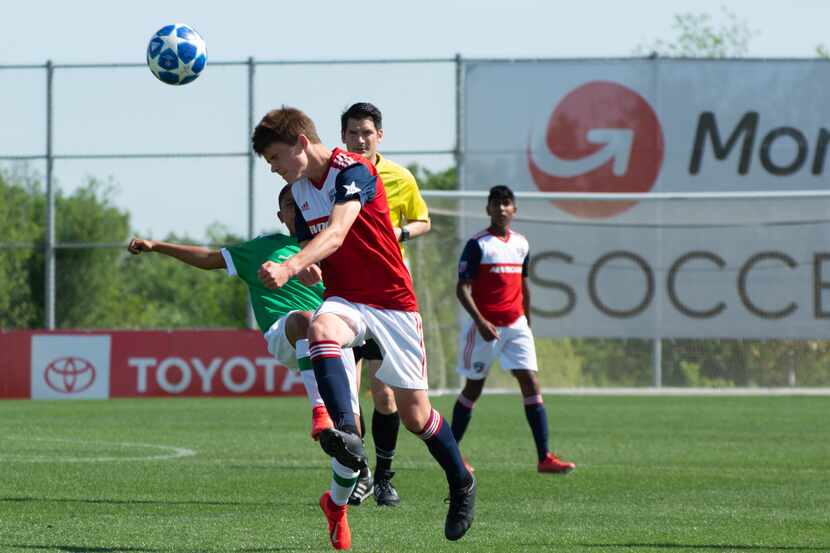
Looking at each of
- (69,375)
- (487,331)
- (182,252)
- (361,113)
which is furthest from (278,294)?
(69,375)

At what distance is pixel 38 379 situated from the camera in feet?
78.8

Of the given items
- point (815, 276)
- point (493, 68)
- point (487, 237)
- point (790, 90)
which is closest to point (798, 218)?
point (815, 276)

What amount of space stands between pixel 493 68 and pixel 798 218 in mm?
6087

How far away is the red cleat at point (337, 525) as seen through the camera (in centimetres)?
672

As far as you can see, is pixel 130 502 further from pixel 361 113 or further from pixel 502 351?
pixel 502 351

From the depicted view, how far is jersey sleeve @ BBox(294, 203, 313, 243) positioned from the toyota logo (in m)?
17.7

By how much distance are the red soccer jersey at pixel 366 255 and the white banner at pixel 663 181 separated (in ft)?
64.3

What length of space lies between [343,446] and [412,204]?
3.37 meters

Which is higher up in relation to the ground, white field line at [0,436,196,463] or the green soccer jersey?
the green soccer jersey

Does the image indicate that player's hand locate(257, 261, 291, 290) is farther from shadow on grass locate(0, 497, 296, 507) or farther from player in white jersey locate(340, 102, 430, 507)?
shadow on grass locate(0, 497, 296, 507)

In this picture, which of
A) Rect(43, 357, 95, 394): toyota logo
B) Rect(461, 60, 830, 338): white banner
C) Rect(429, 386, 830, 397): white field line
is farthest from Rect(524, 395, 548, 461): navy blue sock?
Rect(461, 60, 830, 338): white banner

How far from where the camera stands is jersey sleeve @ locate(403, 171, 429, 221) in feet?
30.7

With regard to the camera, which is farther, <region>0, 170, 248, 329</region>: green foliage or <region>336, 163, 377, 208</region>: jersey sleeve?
<region>0, 170, 248, 329</region>: green foliage

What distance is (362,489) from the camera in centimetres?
870
